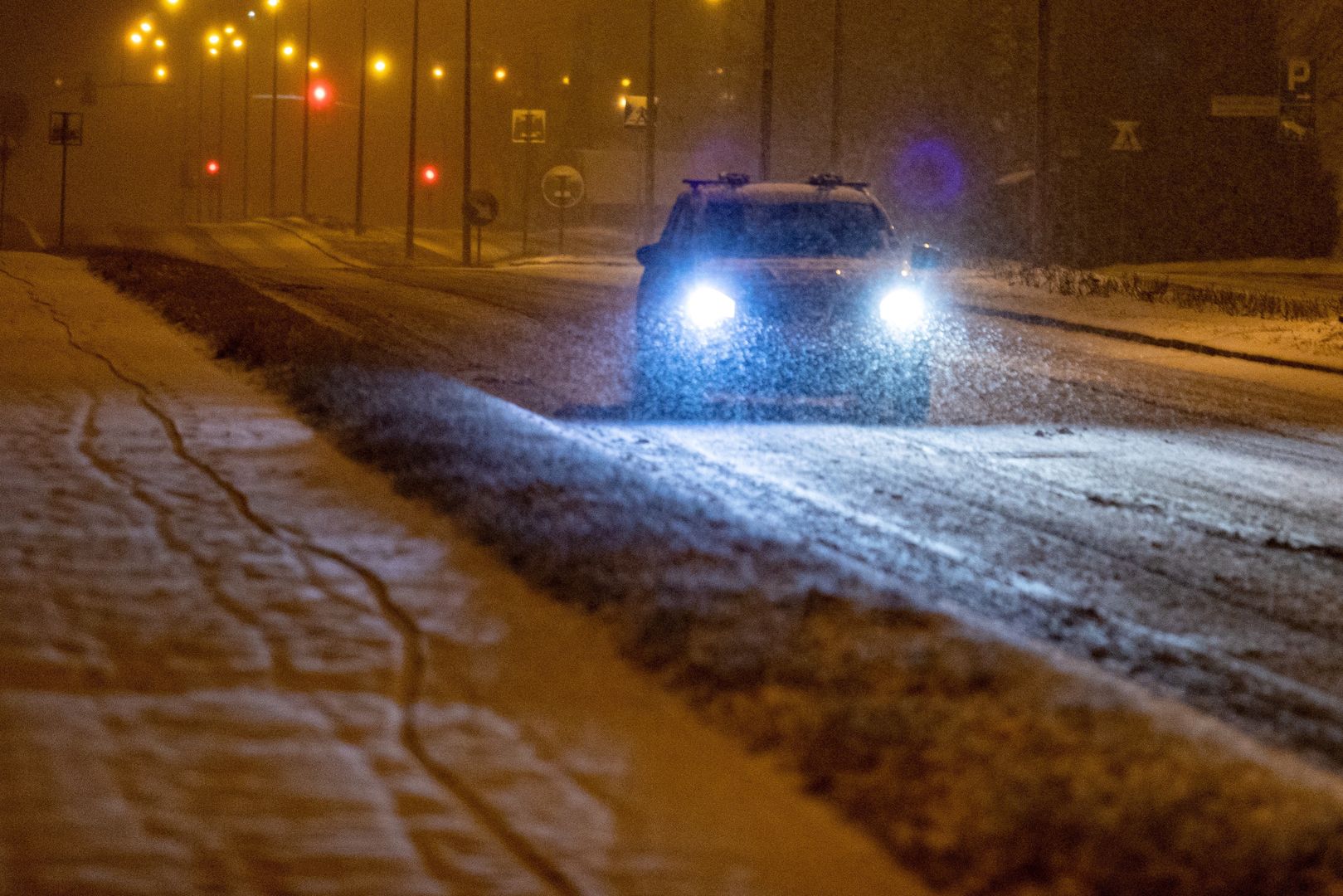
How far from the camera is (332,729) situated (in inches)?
217

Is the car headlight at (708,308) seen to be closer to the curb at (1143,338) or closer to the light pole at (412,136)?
the curb at (1143,338)

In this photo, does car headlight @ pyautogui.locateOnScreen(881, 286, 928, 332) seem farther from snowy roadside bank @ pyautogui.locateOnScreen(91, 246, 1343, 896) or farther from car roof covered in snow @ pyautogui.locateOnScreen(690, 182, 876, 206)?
snowy roadside bank @ pyautogui.locateOnScreen(91, 246, 1343, 896)

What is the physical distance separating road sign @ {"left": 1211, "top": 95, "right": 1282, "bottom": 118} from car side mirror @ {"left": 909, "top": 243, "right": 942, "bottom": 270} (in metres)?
16.1

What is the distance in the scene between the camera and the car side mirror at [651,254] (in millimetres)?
15109

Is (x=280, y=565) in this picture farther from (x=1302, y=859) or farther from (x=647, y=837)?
(x=1302, y=859)

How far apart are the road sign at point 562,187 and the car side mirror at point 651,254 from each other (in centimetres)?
3109

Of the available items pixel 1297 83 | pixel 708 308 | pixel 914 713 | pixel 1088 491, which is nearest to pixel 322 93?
pixel 1297 83

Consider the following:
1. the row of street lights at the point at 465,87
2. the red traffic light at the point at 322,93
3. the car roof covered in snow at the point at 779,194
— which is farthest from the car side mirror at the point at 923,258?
the red traffic light at the point at 322,93

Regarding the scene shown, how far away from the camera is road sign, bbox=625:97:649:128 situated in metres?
47.5

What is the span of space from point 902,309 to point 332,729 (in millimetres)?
8789

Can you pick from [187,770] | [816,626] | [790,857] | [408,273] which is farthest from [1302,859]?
[408,273]

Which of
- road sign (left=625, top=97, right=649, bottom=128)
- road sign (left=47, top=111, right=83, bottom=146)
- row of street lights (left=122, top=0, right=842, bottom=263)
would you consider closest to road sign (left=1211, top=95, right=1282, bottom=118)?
row of street lights (left=122, top=0, right=842, bottom=263)

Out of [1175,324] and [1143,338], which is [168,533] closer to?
[1143,338]

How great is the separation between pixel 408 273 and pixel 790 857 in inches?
1335
